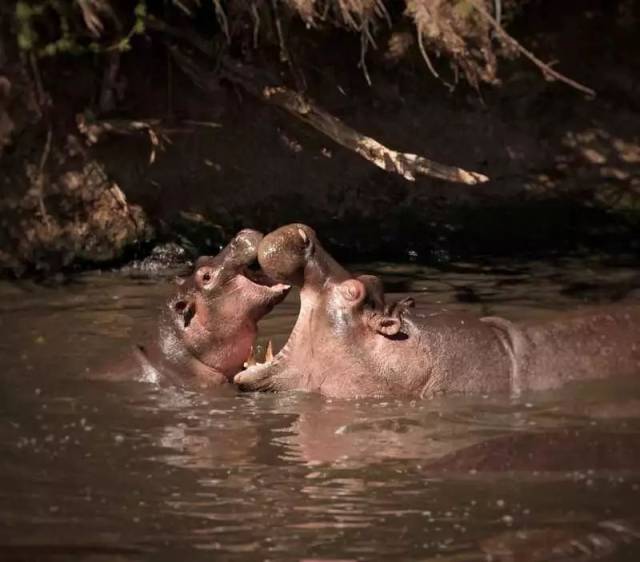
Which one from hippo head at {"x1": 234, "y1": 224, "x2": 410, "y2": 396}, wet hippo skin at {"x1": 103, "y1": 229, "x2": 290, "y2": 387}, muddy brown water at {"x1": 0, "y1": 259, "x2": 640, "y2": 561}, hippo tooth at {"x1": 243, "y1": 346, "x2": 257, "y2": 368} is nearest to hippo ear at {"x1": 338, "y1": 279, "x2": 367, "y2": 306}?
hippo head at {"x1": 234, "y1": 224, "x2": 410, "y2": 396}

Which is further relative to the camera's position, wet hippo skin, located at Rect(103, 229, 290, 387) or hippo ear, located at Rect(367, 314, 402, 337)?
wet hippo skin, located at Rect(103, 229, 290, 387)

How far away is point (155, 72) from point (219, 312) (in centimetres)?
264

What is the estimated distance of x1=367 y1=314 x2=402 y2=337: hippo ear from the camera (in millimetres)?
6109

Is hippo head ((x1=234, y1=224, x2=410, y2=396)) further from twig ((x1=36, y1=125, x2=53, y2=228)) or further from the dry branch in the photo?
twig ((x1=36, y1=125, x2=53, y2=228))

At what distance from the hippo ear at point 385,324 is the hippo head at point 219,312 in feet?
2.57

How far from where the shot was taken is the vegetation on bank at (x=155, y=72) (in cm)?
845

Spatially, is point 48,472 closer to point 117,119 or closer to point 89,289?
point 89,289

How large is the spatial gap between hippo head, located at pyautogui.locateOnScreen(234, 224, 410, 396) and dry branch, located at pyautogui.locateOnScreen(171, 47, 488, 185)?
70.5 inches

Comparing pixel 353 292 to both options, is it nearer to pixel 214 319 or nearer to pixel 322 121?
pixel 214 319

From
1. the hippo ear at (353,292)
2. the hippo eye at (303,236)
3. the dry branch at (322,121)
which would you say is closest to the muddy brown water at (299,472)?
the hippo ear at (353,292)

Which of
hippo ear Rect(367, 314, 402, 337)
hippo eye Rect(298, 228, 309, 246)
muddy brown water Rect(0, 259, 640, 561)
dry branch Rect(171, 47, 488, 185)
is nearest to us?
muddy brown water Rect(0, 259, 640, 561)

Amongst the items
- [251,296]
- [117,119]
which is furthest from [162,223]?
[251,296]

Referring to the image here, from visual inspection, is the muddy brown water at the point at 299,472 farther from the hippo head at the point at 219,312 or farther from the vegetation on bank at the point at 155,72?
the vegetation on bank at the point at 155,72

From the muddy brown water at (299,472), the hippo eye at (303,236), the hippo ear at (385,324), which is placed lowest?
the muddy brown water at (299,472)
